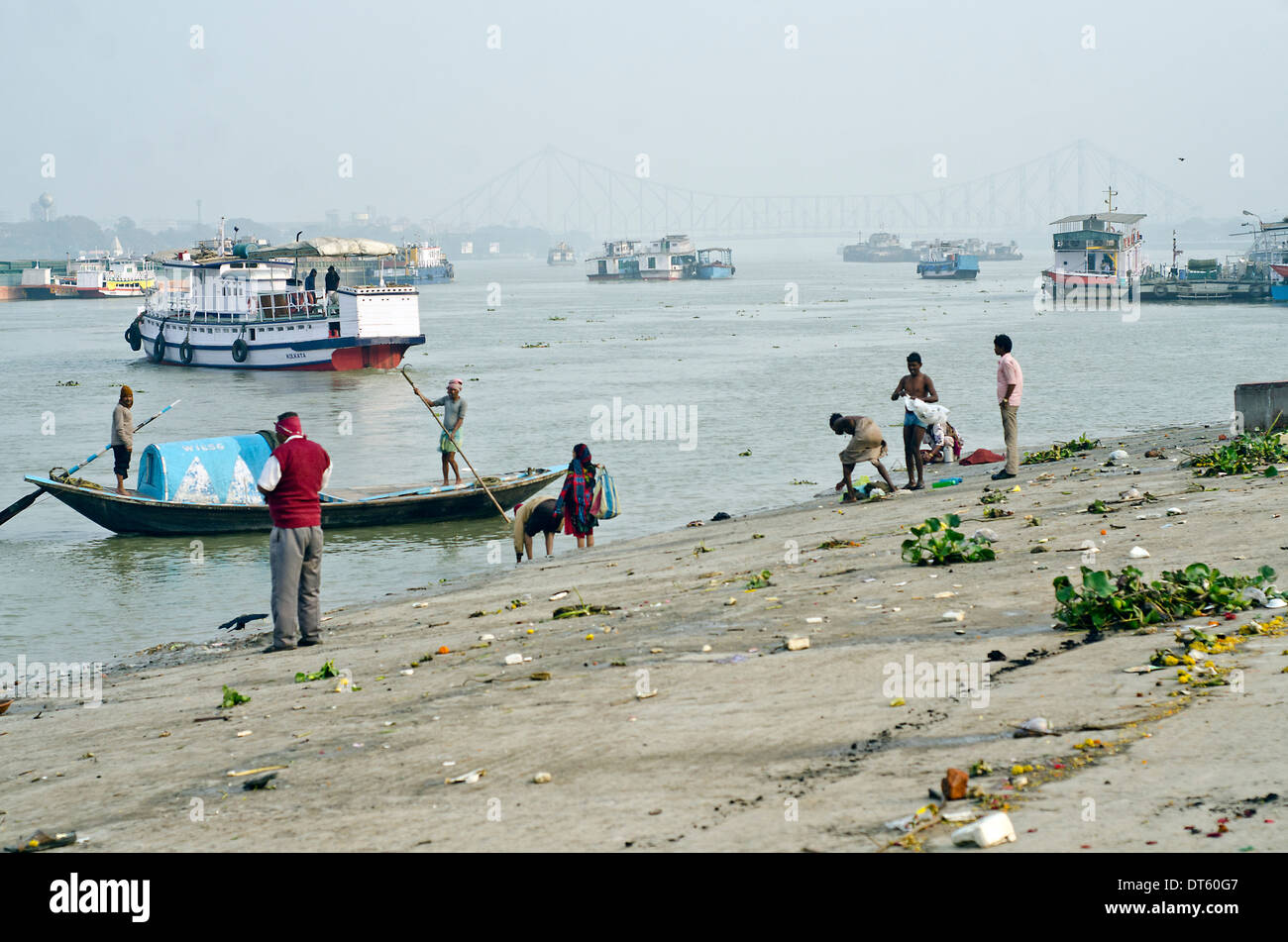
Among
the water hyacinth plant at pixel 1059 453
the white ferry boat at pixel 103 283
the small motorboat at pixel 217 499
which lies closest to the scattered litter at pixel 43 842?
the small motorboat at pixel 217 499

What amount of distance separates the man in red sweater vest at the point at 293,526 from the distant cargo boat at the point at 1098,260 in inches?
3487

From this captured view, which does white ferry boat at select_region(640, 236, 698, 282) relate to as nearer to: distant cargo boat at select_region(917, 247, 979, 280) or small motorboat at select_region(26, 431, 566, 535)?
distant cargo boat at select_region(917, 247, 979, 280)

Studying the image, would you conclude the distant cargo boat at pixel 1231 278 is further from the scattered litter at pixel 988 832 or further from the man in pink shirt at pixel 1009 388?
the scattered litter at pixel 988 832

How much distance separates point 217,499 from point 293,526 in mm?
8733

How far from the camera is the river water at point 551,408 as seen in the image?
15445mm

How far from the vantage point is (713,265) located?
164375 mm

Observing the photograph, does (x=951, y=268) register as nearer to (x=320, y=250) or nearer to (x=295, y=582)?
(x=320, y=250)

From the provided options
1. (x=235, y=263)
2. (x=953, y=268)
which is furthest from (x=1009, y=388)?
(x=953, y=268)

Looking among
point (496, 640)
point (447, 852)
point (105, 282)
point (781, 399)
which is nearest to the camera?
point (447, 852)

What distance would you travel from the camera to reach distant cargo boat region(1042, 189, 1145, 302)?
91.4 meters

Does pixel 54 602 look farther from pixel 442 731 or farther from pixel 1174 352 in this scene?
pixel 1174 352
